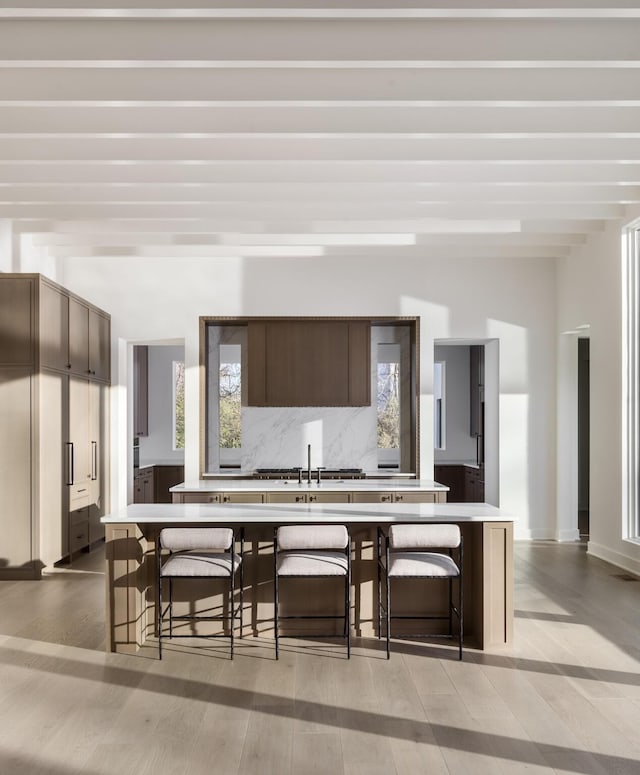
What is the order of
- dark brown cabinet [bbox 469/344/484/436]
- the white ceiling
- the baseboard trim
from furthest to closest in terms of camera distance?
1. dark brown cabinet [bbox 469/344/484/436]
2. the baseboard trim
3. the white ceiling

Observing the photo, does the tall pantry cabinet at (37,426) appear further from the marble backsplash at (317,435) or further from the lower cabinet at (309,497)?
the marble backsplash at (317,435)

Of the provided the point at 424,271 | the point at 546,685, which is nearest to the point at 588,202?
the point at 424,271

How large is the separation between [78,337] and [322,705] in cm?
500

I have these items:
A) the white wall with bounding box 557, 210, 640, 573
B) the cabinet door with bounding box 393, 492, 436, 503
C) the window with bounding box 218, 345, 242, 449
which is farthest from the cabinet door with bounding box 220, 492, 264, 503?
the white wall with bounding box 557, 210, 640, 573

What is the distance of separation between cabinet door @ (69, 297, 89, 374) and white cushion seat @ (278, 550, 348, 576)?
3.86 metres

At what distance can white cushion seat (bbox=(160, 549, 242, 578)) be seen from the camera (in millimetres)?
4207

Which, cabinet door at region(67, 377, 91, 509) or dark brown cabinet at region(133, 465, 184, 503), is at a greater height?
cabinet door at region(67, 377, 91, 509)

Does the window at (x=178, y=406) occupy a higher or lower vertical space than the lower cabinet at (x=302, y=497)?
higher

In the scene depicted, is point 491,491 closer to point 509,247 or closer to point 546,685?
point 509,247

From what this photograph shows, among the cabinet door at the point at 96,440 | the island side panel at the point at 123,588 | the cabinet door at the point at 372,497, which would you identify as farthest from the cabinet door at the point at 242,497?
the island side panel at the point at 123,588

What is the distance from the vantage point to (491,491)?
343 inches

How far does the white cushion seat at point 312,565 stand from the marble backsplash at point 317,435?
414cm

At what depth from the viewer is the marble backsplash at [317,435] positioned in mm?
8469

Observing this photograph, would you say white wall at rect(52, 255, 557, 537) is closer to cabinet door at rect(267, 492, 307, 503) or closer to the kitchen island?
cabinet door at rect(267, 492, 307, 503)
